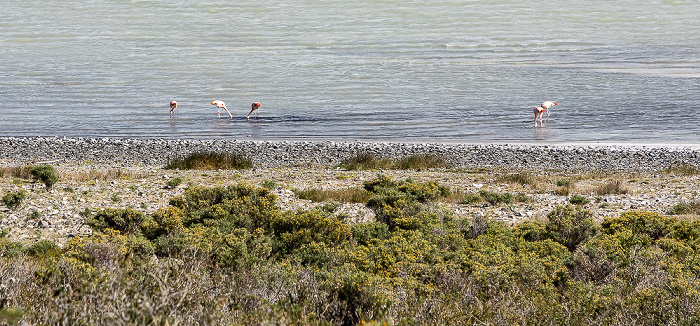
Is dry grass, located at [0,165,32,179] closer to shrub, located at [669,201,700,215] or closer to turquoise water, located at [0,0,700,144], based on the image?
turquoise water, located at [0,0,700,144]

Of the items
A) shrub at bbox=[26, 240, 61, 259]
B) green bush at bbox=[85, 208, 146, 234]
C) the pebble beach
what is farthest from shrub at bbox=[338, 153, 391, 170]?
shrub at bbox=[26, 240, 61, 259]

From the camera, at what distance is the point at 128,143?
21.5 m

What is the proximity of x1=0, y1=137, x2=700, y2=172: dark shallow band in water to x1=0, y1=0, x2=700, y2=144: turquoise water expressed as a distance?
2.17m

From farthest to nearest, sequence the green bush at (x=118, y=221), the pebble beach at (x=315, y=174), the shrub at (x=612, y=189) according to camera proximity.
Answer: the shrub at (x=612, y=189)
the pebble beach at (x=315, y=174)
the green bush at (x=118, y=221)

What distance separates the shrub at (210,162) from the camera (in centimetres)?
1719

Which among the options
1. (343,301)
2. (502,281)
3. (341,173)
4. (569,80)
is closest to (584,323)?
(502,281)

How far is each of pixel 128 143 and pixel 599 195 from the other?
15010 millimetres

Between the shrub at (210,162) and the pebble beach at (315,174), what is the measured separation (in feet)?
1.67

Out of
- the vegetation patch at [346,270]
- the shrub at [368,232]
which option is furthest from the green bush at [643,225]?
the shrub at [368,232]

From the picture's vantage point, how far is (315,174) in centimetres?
1529

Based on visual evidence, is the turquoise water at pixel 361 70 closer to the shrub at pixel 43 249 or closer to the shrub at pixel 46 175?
the shrub at pixel 46 175

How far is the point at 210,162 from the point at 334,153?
13.7 ft

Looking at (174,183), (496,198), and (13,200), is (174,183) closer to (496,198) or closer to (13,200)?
(13,200)

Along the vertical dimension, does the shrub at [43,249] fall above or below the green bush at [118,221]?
below
